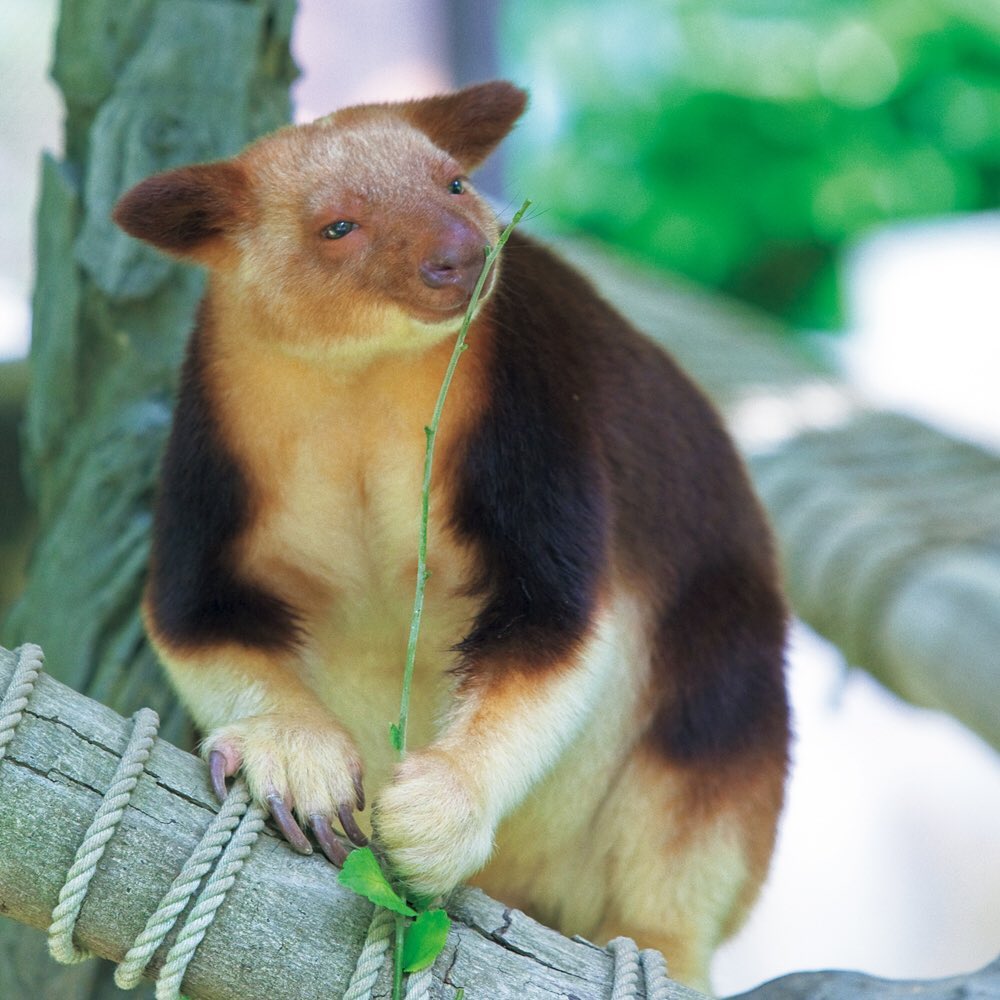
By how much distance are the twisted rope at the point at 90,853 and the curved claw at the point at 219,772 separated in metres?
0.12

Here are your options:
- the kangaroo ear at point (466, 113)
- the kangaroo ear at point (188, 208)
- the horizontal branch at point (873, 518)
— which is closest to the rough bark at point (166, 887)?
the kangaroo ear at point (188, 208)

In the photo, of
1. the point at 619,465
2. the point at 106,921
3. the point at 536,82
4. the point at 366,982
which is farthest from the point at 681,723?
the point at 536,82

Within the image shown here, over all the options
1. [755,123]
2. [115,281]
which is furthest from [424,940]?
[755,123]

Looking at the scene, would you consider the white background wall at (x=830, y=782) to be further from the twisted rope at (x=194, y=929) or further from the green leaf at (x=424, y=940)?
the twisted rope at (x=194, y=929)

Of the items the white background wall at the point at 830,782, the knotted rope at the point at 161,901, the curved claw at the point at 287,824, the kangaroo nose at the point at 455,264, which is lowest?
the white background wall at the point at 830,782

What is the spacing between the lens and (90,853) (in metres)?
1.54

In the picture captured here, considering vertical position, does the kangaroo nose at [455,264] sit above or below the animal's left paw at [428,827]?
above

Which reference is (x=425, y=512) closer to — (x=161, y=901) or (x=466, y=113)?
(x=161, y=901)

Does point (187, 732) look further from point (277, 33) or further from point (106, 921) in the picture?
point (277, 33)

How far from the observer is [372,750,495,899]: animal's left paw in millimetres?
1670

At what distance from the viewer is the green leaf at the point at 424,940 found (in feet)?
5.15

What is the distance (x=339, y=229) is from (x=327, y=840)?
2.80 feet

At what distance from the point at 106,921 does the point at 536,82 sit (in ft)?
19.6

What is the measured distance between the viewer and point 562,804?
230 centimetres
